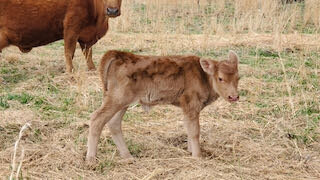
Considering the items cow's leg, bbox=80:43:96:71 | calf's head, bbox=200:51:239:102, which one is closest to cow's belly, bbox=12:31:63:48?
cow's leg, bbox=80:43:96:71

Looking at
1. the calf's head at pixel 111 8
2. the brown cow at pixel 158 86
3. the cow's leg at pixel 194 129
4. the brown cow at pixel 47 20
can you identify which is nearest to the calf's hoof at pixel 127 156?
the brown cow at pixel 158 86

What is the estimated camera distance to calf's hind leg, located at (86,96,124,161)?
4.66m

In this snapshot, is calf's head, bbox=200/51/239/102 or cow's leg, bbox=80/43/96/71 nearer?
calf's head, bbox=200/51/239/102

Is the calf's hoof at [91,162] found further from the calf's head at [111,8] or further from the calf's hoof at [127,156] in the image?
the calf's head at [111,8]

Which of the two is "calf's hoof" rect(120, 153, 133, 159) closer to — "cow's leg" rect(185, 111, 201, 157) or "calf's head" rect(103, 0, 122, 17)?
"cow's leg" rect(185, 111, 201, 157)

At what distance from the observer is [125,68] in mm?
4715

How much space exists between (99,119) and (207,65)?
108 cm

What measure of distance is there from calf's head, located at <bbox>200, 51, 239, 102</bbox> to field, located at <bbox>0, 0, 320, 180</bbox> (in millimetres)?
614

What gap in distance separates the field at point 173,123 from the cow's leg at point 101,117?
126 millimetres

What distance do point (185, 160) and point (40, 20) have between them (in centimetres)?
436

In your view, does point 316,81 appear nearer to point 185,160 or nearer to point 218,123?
point 218,123

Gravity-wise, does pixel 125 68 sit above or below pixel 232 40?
above

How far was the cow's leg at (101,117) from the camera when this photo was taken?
4660 millimetres

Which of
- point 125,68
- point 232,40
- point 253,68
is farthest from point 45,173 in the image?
point 232,40
